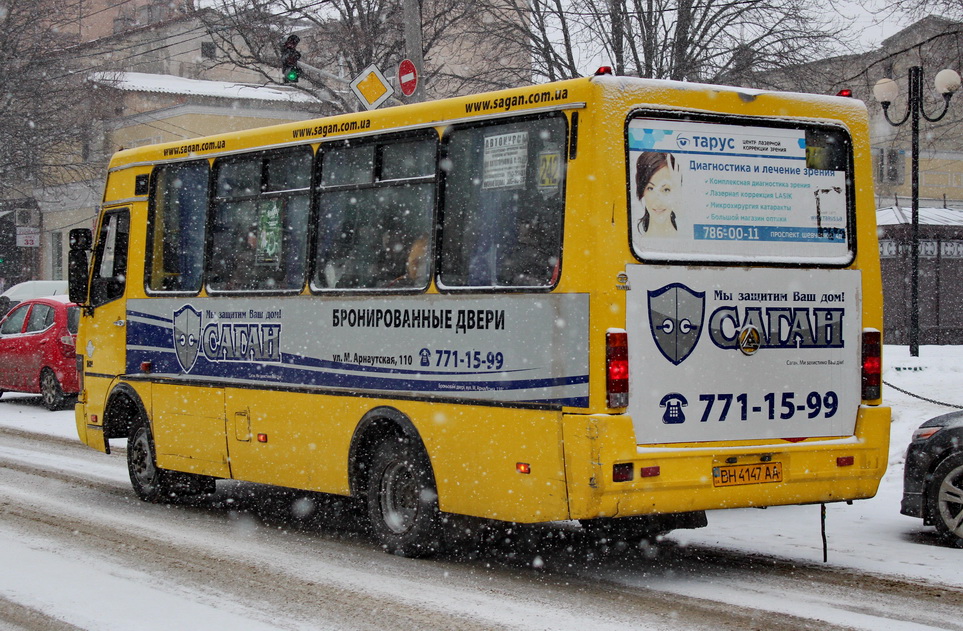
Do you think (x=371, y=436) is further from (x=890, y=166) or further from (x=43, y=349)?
(x=890, y=166)

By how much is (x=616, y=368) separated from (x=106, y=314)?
21.5 feet

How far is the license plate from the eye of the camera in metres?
7.84

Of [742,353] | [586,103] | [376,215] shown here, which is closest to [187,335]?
[376,215]

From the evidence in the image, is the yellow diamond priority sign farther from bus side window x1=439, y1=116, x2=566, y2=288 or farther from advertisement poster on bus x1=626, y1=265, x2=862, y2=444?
advertisement poster on bus x1=626, y1=265, x2=862, y2=444

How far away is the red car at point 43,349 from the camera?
20.7 meters

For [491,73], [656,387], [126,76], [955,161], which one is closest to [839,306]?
[656,387]

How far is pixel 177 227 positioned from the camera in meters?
11.5

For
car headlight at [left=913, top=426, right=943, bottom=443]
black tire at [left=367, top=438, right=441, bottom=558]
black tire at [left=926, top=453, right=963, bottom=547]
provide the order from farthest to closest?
1. car headlight at [left=913, top=426, right=943, bottom=443]
2. black tire at [left=926, top=453, right=963, bottom=547]
3. black tire at [left=367, top=438, right=441, bottom=558]

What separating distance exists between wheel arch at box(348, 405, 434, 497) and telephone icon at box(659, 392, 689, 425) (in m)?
1.83

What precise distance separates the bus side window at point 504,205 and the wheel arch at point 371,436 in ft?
3.36

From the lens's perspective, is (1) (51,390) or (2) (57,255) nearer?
(1) (51,390)

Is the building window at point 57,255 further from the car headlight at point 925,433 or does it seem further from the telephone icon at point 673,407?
the telephone icon at point 673,407

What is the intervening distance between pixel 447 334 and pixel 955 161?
47.0 metres

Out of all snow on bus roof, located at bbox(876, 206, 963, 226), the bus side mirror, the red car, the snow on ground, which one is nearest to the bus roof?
the snow on ground
